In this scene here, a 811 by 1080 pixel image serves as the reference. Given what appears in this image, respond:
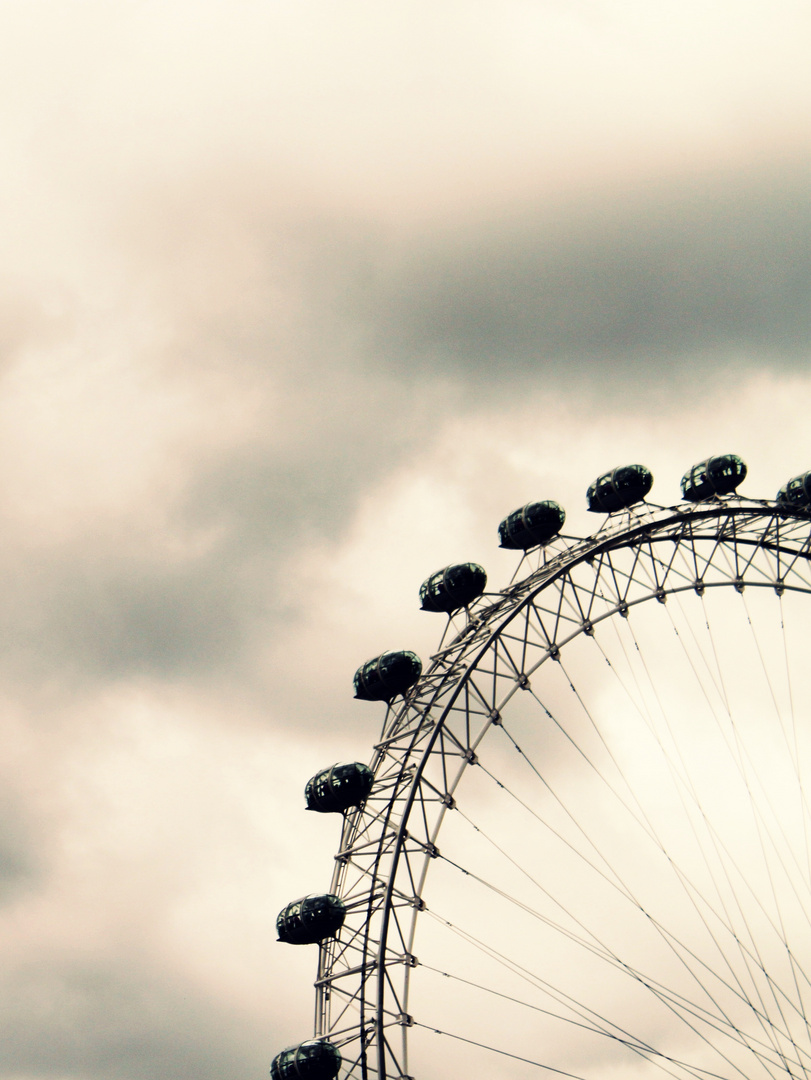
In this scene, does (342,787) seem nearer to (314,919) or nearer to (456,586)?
(314,919)

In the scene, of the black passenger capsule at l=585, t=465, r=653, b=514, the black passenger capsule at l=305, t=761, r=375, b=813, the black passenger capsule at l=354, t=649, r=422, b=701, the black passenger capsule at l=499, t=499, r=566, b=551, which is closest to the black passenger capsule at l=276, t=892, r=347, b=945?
the black passenger capsule at l=305, t=761, r=375, b=813

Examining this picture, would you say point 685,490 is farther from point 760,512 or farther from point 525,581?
point 525,581

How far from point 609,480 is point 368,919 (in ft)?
49.8

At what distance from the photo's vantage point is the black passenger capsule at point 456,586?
35594 millimetres

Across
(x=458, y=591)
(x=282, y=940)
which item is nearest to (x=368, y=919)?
(x=282, y=940)

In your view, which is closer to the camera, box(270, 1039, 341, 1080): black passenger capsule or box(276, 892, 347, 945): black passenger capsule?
box(270, 1039, 341, 1080): black passenger capsule

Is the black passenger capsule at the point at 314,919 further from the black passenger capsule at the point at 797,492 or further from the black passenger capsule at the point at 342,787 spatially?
the black passenger capsule at the point at 797,492

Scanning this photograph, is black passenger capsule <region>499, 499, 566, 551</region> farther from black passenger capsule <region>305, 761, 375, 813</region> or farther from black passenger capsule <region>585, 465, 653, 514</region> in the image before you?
black passenger capsule <region>305, 761, 375, 813</region>

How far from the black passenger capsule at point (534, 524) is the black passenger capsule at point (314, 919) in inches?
471

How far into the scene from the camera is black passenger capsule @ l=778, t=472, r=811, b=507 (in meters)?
40.4

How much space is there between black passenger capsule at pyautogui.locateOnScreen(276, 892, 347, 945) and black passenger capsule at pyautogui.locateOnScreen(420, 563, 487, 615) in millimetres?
9172

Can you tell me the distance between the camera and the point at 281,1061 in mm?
31766

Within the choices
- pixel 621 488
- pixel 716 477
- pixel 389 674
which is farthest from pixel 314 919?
pixel 716 477

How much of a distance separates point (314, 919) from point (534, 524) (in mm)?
13254
